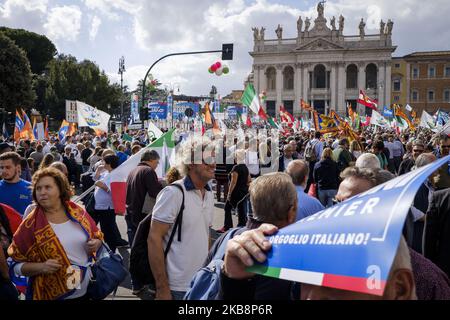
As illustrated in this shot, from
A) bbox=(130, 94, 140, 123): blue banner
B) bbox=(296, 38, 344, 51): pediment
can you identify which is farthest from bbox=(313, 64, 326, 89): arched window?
bbox=(130, 94, 140, 123): blue banner

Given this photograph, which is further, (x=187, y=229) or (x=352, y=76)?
(x=352, y=76)

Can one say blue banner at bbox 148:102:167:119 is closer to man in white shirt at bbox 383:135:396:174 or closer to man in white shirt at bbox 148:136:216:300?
man in white shirt at bbox 383:135:396:174

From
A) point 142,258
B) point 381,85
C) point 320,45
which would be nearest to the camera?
point 142,258

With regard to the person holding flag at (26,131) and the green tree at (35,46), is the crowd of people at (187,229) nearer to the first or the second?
the person holding flag at (26,131)

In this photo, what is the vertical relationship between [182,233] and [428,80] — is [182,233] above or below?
below

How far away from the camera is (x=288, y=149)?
10383 millimetres

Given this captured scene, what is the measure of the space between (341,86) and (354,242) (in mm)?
79509

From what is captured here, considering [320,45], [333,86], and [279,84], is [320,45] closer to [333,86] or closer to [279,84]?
[333,86]

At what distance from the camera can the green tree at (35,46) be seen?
5991 centimetres

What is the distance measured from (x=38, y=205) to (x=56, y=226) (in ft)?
0.69

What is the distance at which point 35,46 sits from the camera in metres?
61.7

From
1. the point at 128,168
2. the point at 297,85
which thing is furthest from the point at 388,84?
the point at 128,168

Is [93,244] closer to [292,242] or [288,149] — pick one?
[292,242]
